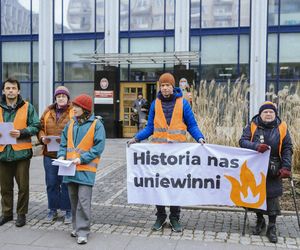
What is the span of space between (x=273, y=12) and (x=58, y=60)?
10581mm

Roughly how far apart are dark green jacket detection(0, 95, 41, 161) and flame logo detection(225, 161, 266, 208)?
107 inches

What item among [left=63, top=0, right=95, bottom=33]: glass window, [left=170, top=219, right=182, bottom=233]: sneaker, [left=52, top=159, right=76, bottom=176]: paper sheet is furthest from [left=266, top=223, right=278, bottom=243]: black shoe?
[left=63, top=0, right=95, bottom=33]: glass window

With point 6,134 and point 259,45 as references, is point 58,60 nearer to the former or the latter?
point 259,45

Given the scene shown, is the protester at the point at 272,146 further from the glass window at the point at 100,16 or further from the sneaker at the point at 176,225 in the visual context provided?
the glass window at the point at 100,16

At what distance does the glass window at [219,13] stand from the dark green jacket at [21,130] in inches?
593

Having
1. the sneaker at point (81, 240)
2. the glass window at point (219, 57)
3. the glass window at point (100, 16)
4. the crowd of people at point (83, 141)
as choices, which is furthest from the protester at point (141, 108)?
the sneaker at point (81, 240)

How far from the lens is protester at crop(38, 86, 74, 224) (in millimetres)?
5918

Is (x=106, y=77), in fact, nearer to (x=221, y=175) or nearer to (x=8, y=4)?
(x=8, y=4)

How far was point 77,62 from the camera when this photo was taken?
831 inches

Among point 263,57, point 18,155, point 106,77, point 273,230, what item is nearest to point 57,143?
point 18,155

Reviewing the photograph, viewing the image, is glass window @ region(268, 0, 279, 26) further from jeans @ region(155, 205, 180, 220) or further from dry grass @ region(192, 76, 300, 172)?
jeans @ region(155, 205, 180, 220)

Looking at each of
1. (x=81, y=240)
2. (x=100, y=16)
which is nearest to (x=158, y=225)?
(x=81, y=240)

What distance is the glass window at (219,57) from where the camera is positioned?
1952 centimetres

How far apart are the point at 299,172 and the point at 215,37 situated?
41.1ft
